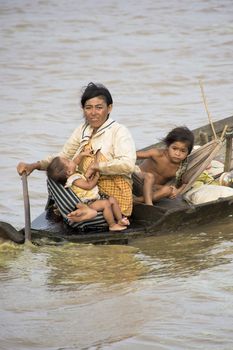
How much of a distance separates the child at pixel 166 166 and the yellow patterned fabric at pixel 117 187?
292 millimetres

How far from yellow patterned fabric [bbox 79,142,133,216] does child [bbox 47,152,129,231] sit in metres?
0.06

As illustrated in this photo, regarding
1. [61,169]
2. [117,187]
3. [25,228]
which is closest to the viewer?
[61,169]

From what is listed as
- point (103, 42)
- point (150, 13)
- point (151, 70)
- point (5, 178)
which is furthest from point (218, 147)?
point (150, 13)

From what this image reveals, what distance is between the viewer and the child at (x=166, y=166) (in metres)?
6.55

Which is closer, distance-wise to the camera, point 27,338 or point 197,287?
point 27,338

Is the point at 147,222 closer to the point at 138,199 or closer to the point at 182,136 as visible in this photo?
the point at 138,199

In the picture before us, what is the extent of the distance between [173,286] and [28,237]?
3.64 ft

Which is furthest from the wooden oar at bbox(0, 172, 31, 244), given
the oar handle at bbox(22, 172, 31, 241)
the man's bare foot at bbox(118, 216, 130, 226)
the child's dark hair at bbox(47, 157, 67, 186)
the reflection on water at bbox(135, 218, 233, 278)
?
the reflection on water at bbox(135, 218, 233, 278)

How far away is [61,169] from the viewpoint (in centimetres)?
606

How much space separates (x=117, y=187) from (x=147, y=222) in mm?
375

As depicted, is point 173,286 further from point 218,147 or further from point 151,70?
point 151,70

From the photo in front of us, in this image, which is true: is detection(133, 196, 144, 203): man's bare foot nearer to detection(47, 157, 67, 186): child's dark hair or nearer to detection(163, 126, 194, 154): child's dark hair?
detection(163, 126, 194, 154): child's dark hair

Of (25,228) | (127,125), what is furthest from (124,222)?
(127,125)

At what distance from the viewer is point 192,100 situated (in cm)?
1276
